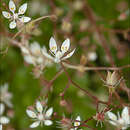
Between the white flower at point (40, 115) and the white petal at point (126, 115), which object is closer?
the white petal at point (126, 115)

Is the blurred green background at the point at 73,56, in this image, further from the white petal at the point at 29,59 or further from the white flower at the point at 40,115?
the white flower at the point at 40,115

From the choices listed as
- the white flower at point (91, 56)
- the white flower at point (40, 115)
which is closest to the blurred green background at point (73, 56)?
the white flower at point (91, 56)

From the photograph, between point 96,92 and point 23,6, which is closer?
point 23,6

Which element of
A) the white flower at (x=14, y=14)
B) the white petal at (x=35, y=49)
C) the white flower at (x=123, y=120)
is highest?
the white flower at (x=14, y=14)

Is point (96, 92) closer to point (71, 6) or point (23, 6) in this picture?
point (71, 6)

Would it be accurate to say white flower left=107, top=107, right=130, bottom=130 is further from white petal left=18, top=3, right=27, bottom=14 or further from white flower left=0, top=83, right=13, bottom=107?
white flower left=0, top=83, right=13, bottom=107

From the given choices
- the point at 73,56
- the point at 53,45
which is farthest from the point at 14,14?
the point at 73,56

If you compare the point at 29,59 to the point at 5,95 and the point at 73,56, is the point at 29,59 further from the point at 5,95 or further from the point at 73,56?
the point at 73,56

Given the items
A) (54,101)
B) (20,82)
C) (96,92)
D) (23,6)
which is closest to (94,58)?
(96,92)
